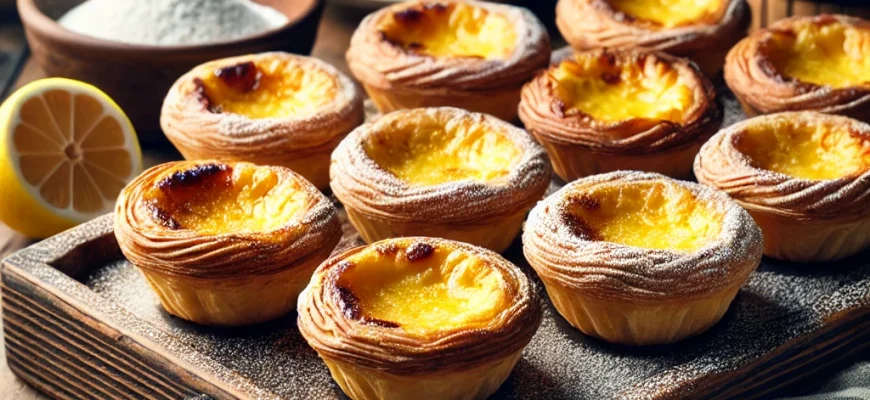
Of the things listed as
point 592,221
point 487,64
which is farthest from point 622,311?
point 487,64

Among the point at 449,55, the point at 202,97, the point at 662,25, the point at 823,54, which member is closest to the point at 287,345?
the point at 202,97

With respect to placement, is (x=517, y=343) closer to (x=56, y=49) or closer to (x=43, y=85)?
(x=43, y=85)

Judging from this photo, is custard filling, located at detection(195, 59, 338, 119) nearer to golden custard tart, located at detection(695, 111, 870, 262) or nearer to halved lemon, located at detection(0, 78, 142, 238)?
halved lemon, located at detection(0, 78, 142, 238)

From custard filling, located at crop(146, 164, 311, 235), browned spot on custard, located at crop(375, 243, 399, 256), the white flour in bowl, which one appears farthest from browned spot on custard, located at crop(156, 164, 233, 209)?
the white flour in bowl

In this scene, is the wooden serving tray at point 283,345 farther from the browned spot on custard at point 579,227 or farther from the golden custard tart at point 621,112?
the golden custard tart at point 621,112

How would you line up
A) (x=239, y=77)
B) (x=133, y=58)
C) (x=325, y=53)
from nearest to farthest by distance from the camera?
(x=239, y=77)
(x=133, y=58)
(x=325, y=53)

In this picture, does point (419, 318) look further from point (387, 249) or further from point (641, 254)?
point (641, 254)

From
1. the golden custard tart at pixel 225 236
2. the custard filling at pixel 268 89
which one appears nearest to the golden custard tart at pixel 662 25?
the custard filling at pixel 268 89
